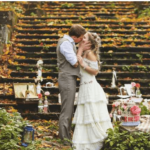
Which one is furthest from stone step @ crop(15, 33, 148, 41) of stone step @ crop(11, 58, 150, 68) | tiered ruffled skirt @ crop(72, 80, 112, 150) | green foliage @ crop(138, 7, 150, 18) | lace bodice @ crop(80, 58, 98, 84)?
tiered ruffled skirt @ crop(72, 80, 112, 150)

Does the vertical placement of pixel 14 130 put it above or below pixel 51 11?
below

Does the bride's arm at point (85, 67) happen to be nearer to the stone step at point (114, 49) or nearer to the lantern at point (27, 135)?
the lantern at point (27, 135)

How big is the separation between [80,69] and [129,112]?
3.41 feet

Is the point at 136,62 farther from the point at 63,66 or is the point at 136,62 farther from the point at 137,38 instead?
the point at 63,66

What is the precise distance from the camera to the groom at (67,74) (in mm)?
5625

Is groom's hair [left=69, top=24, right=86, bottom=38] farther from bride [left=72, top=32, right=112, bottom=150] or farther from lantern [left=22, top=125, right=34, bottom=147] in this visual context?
lantern [left=22, top=125, right=34, bottom=147]

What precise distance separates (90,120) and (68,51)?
1.11m

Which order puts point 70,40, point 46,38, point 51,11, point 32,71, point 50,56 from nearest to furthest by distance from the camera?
point 70,40 → point 32,71 → point 50,56 → point 46,38 → point 51,11

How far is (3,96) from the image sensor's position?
8.48 metres

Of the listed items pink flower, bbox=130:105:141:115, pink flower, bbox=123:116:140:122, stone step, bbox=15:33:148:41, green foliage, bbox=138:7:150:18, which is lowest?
pink flower, bbox=123:116:140:122

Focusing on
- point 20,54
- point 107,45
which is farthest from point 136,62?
point 20,54

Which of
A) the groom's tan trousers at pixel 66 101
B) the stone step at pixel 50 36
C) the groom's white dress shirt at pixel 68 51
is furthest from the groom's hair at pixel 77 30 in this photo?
the stone step at pixel 50 36

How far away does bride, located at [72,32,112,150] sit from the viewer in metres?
5.45

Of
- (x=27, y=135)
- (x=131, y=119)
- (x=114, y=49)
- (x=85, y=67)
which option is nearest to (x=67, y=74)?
(x=85, y=67)
